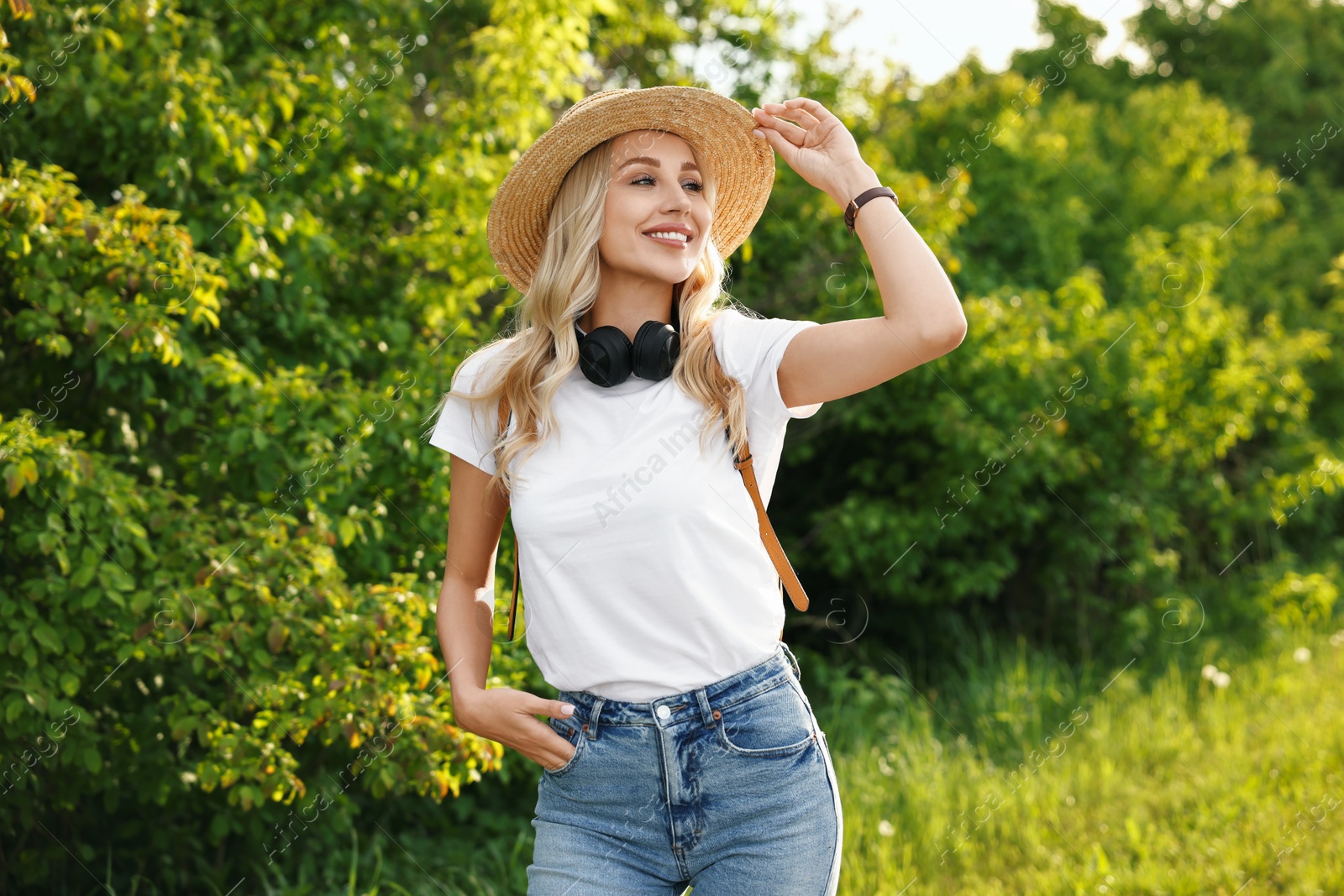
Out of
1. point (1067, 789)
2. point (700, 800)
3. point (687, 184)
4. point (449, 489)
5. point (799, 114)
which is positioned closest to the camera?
point (700, 800)

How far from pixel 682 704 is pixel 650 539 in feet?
0.87

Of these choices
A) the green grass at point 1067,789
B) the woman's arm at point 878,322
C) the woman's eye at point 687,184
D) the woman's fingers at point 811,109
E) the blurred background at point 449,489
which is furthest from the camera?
the green grass at point 1067,789

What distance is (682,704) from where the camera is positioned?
1696 mm

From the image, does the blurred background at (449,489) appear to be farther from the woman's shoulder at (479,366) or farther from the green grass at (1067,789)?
the woman's shoulder at (479,366)

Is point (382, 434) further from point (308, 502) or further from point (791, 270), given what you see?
point (791, 270)

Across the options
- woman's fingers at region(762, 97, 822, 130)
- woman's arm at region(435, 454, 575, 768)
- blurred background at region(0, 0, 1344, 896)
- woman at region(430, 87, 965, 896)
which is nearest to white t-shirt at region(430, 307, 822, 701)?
woman at region(430, 87, 965, 896)

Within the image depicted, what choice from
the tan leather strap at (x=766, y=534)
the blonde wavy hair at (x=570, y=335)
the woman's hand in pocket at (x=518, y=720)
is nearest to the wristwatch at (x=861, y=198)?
the blonde wavy hair at (x=570, y=335)

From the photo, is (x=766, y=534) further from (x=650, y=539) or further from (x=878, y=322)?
(x=878, y=322)

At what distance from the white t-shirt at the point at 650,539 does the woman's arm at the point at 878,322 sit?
0.05 m

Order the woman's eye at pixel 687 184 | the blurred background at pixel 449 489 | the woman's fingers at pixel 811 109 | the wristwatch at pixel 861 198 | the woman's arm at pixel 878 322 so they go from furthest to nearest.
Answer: the blurred background at pixel 449 489 < the woman's eye at pixel 687 184 < the woman's fingers at pixel 811 109 < the wristwatch at pixel 861 198 < the woman's arm at pixel 878 322

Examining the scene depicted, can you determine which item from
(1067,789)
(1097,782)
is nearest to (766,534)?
(1067,789)

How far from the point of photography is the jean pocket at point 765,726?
169 cm

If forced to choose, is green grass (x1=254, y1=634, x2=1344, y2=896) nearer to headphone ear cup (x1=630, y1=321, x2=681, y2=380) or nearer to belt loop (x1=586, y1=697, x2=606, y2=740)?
belt loop (x1=586, y1=697, x2=606, y2=740)

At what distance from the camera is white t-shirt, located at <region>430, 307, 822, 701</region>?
5.58 feet
